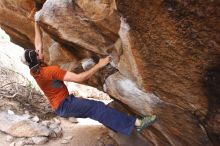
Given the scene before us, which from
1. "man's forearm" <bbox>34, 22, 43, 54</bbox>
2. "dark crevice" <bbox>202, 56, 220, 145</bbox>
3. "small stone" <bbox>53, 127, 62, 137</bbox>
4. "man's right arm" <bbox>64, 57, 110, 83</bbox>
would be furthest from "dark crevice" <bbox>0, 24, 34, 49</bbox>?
"dark crevice" <bbox>202, 56, 220, 145</bbox>

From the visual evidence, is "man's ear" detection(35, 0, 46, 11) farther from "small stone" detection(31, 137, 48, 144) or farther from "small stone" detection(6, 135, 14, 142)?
"small stone" detection(6, 135, 14, 142)

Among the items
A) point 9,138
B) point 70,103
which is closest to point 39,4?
point 70,103

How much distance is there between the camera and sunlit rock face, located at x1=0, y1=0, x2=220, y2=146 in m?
Result: 4.36

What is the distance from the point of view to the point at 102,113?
6574 millimetres

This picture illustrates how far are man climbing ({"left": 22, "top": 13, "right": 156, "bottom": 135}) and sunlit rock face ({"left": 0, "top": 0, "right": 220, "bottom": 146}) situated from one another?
28 cm

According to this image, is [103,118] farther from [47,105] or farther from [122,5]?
[47,105]

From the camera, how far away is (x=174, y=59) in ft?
A: 15.8

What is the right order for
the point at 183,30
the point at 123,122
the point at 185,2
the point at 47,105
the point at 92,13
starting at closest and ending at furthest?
1. the point at 185,2
2. the point at 183,30
3. the point at 92,13
4. the point at 123,122
5. the point at 47,105

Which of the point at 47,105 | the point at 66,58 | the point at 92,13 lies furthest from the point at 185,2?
the point at 47,105

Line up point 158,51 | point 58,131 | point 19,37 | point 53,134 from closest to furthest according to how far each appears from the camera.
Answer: point 158,51
point 53,134
point 58,131
point 19,37

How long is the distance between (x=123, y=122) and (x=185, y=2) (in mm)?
2976

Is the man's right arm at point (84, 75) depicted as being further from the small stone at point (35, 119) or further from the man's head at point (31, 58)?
the small stone at point (35, 119)

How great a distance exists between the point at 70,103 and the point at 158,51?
7.88ft

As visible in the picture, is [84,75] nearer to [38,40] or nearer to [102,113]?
[102,113]
